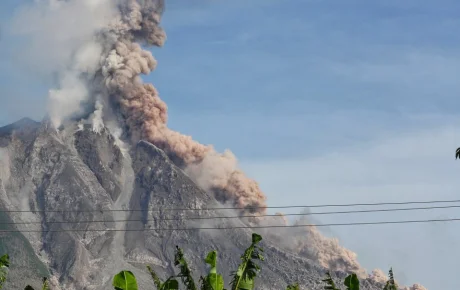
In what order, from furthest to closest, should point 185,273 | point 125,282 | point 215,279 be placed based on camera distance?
point 185,273 → point 215,279 → point 125,282

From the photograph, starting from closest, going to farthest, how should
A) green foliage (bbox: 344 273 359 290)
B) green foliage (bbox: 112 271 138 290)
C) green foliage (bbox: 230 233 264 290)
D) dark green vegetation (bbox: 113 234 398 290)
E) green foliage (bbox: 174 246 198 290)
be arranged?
green foliage (bbox: 112 271 138 290) < dark green vegetation (bbox: 113 234 398 290) < green foliage (bbox: 344 273 359 290) < green foliage (bbox: 230 233 264 290) < green foliage (bbox: 174 246 198 290)

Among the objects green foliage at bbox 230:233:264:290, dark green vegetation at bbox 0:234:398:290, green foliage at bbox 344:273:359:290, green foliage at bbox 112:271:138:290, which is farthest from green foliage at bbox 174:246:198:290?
green foliage at bbox 344:273:359:290

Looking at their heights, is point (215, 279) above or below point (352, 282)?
below

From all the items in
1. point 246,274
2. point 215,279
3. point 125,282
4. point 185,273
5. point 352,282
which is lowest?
point 125,282

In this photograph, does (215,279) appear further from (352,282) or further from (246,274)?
(352,282)

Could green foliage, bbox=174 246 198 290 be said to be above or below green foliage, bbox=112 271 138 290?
above

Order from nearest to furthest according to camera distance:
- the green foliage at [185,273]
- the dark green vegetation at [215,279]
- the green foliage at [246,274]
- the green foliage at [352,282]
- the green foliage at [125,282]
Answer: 1. the green foliage at [125,282]
2. the dark green vegetation at [215,279]
3. the green foliage at [352,282]
4. the green foliage at [246,274]
5. the green foliage at [185,273]

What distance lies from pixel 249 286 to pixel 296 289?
4.81 m

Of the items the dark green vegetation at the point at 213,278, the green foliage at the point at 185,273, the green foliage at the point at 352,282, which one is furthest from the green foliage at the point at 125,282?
the green foliage at the point at 352,282

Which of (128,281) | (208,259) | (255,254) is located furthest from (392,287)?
(128,281)

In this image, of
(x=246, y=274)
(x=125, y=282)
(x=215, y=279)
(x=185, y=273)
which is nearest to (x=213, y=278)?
(x=215, y=279)

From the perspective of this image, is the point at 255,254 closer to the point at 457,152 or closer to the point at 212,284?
the point at 212,284

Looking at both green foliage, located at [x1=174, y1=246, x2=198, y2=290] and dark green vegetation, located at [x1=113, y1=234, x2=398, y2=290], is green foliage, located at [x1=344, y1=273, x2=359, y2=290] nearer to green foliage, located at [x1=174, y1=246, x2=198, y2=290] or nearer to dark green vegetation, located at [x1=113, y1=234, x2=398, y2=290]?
dark green vegetation, located at [x1=113, y1=234, x2=398, y2=290]

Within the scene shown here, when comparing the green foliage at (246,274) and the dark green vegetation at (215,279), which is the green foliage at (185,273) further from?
the green foliage at (246,274)
